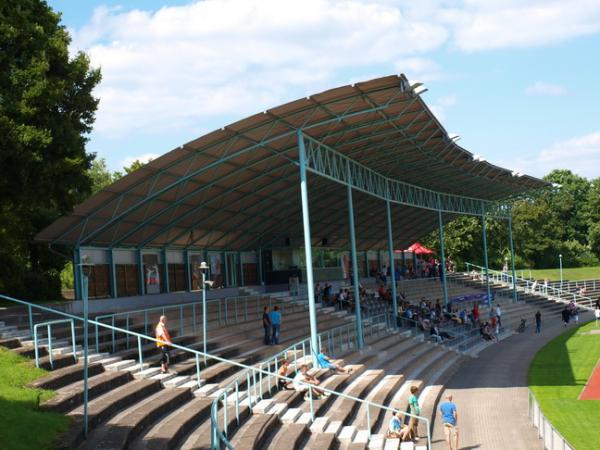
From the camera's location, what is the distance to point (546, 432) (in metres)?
17.7

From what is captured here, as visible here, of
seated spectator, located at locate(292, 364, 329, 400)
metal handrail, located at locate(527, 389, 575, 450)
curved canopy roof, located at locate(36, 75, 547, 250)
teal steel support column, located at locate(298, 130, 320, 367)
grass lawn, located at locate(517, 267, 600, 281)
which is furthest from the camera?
grass lawn, located at locate(517, 267, 600, 281)

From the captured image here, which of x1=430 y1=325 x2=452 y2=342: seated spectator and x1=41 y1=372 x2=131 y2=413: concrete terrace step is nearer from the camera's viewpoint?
x1=41 y1=372 x2=131 y2=413: concrete terrace step

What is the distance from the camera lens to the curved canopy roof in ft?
80.9

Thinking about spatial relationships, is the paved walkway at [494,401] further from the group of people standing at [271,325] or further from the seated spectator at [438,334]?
the group of people standing at [271,325]

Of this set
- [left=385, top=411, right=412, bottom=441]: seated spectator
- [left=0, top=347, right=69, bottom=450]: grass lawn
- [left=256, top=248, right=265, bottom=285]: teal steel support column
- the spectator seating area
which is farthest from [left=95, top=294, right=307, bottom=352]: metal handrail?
[left=385, top=411, right=412, bottom=441]: seated spectator

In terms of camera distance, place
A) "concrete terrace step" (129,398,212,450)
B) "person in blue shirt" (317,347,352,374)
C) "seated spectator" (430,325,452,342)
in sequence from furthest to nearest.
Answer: "seated spectator" (430,325,452,342)
"person in blue shirt" (317,347,352,374)
"concrete terrace step" (129,398,212,450)

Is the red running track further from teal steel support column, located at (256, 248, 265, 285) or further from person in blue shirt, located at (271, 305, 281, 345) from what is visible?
teal steel support column, located at (256, 248, 265, 285)

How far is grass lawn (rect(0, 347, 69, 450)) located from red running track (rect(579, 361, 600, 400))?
54.4 ft

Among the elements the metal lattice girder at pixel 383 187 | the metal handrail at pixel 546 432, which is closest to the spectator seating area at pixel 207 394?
the metal handrail at pixel 546 432

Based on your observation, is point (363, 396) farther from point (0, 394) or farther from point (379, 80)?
point (0, 394)

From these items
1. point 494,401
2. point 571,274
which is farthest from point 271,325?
point 571,274

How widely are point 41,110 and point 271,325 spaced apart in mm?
9273

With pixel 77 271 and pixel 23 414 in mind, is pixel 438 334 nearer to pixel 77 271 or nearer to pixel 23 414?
pixel 77 271

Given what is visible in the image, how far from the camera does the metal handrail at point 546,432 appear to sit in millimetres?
15500
